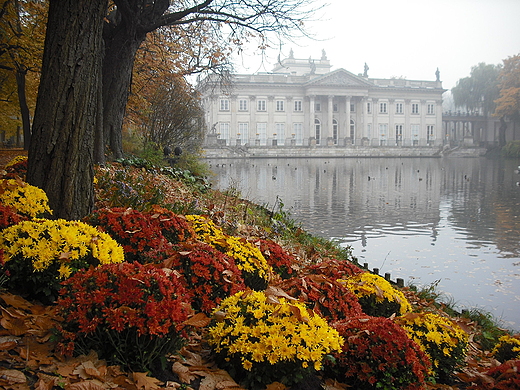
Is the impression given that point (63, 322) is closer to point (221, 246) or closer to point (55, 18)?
point (221, 246)

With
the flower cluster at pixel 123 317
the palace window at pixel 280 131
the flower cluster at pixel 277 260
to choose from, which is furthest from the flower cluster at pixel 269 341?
the palace window at pixel 280 131

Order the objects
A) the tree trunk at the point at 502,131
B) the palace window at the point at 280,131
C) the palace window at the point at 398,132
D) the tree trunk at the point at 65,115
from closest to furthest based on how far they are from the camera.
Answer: the tree trunk at the point at 65,115, the tree trunk at the point at 502,131, the palace window at the point at 280,131, the palace window at the point at 398,132

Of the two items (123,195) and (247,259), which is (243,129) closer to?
(123,195)

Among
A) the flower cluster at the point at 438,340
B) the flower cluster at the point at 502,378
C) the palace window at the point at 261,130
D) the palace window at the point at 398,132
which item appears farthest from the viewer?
the palace window at the point at 398,132

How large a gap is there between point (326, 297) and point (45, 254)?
2.12 meters

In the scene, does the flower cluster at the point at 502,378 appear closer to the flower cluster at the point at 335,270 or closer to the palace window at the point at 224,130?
the flower cluster at the point at 335,270

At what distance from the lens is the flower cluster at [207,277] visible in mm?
3605

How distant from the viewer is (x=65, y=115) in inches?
200

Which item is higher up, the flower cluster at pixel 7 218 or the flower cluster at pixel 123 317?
the flower cluster at pixel 7 218

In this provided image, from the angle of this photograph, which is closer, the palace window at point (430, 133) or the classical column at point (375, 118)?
the classical column at point (375, 118)

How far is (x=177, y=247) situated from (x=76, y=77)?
2272 mm

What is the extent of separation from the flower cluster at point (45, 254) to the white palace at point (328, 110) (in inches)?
2765

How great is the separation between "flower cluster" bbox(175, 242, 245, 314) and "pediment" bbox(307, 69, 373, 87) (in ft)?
255

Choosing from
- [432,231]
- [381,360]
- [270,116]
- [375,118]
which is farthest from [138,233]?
[375,118]
